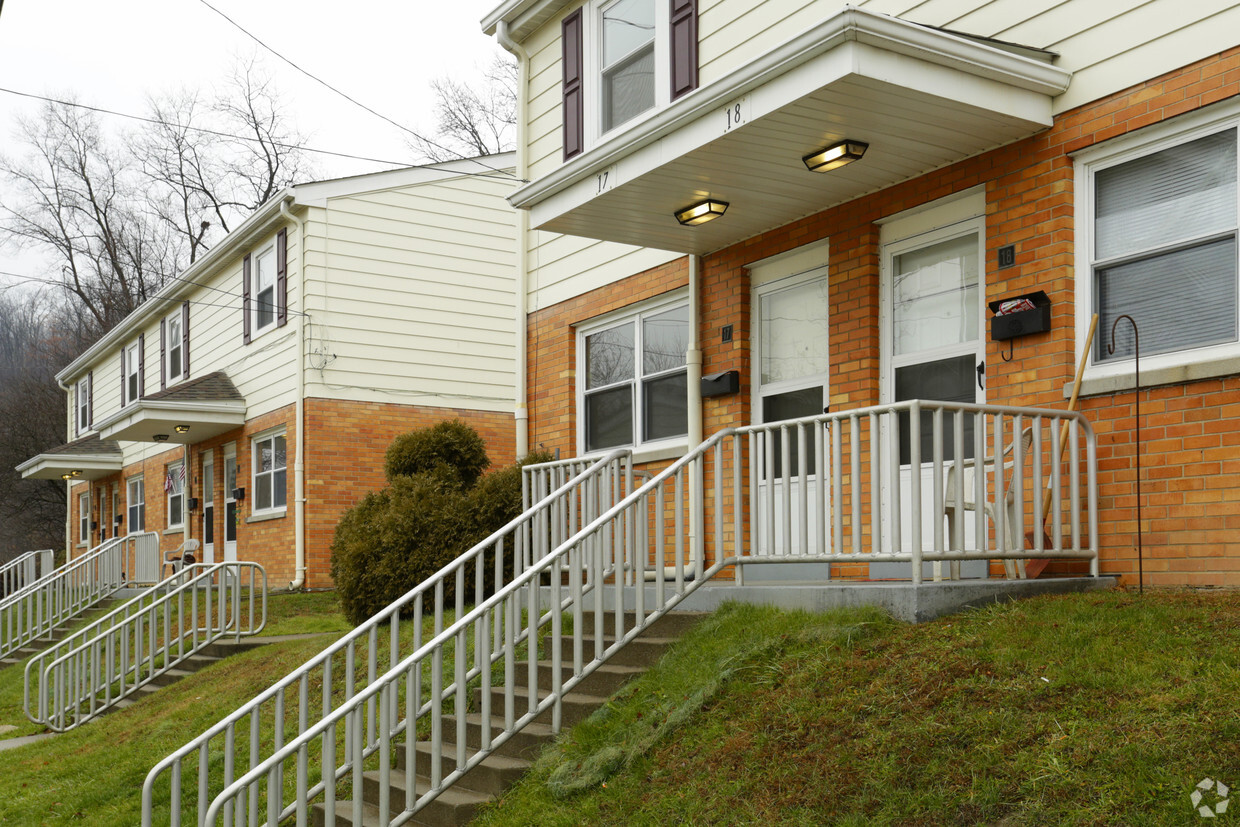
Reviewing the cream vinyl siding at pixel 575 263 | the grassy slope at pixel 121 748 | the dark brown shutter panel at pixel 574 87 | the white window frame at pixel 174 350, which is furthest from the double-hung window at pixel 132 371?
the dark brown shutter panel at pixel 574 87

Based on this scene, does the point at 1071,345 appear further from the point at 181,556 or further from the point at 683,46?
the point at 181,556

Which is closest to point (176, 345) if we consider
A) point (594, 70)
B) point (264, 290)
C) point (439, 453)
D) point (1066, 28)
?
point (264, 290)

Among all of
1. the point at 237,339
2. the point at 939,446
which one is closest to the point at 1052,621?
the point at 939,446

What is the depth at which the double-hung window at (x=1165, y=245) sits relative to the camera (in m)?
6.62

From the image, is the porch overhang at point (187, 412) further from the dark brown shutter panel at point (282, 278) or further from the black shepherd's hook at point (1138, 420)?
the black shepherd's hook at point (1138, 420)

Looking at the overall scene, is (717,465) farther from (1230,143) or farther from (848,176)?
(1230,143)

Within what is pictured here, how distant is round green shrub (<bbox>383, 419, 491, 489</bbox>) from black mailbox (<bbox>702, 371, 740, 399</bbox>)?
3381 mm

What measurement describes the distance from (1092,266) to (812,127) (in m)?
1.85

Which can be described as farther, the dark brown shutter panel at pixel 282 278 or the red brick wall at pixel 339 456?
the dark brown shutter panel at pixel 282 278

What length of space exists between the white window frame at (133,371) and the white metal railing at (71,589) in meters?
8.55

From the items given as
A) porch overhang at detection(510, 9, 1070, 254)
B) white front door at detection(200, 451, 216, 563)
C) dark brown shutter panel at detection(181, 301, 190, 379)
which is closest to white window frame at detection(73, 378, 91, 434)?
dark brown shutter panel at detection(181, 301, 190, 379)

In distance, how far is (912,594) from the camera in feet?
20.2

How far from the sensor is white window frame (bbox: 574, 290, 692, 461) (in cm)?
1056

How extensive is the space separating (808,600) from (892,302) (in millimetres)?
2712
